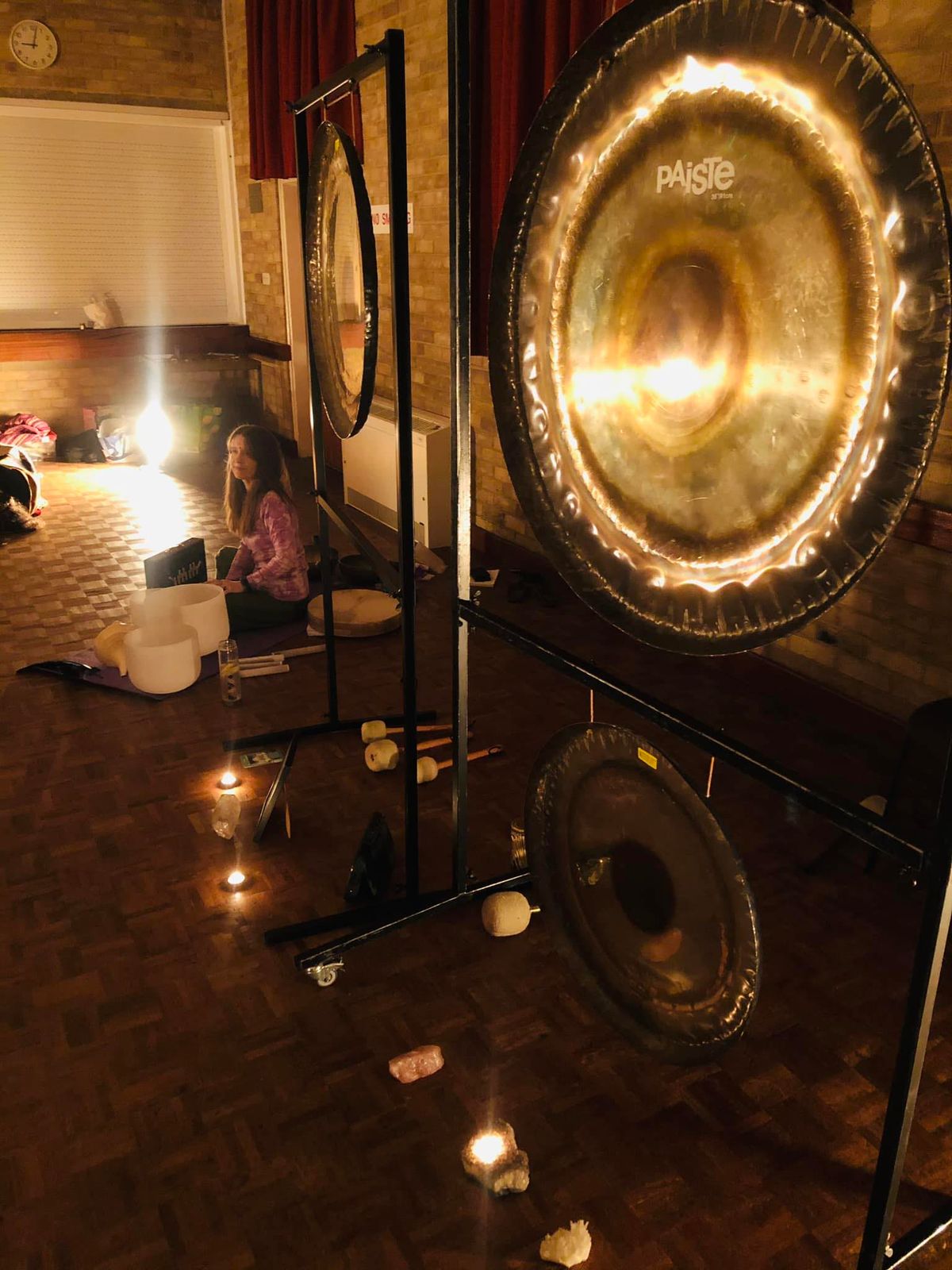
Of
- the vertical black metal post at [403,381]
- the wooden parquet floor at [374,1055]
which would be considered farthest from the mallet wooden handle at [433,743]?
the vertical black metal post at [403,381]

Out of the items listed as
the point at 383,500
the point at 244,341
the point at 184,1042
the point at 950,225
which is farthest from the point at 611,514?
the point at 244,341

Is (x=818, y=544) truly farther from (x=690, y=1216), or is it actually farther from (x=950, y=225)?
(x=690, y=1216)

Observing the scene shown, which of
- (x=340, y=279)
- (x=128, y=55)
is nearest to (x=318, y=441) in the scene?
(x=340, y=279)

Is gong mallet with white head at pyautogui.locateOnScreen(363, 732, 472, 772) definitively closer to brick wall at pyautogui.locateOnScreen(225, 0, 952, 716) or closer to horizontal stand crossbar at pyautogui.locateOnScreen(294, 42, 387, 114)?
brick wall at pyautogui.locateOnScreen(225, 0, 952, 716)

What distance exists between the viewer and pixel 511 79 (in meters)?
3.57

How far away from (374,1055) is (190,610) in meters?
2.12

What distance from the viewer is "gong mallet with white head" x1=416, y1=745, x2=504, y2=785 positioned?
9.40 ft

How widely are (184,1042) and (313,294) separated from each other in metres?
1.73

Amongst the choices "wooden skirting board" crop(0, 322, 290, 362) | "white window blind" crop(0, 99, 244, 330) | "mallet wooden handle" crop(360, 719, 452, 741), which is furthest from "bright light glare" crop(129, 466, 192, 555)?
"mallet wooden handle" crop(360, 719, 452, 741)

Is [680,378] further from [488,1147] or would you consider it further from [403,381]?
→ [488,1147]

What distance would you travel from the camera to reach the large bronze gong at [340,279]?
6.97 feet

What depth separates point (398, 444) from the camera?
79.8 inches

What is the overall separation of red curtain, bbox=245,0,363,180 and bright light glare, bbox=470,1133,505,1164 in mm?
4651

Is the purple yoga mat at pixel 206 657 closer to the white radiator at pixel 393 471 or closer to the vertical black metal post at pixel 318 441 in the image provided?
the vertical black metal post at pixel 318 441
